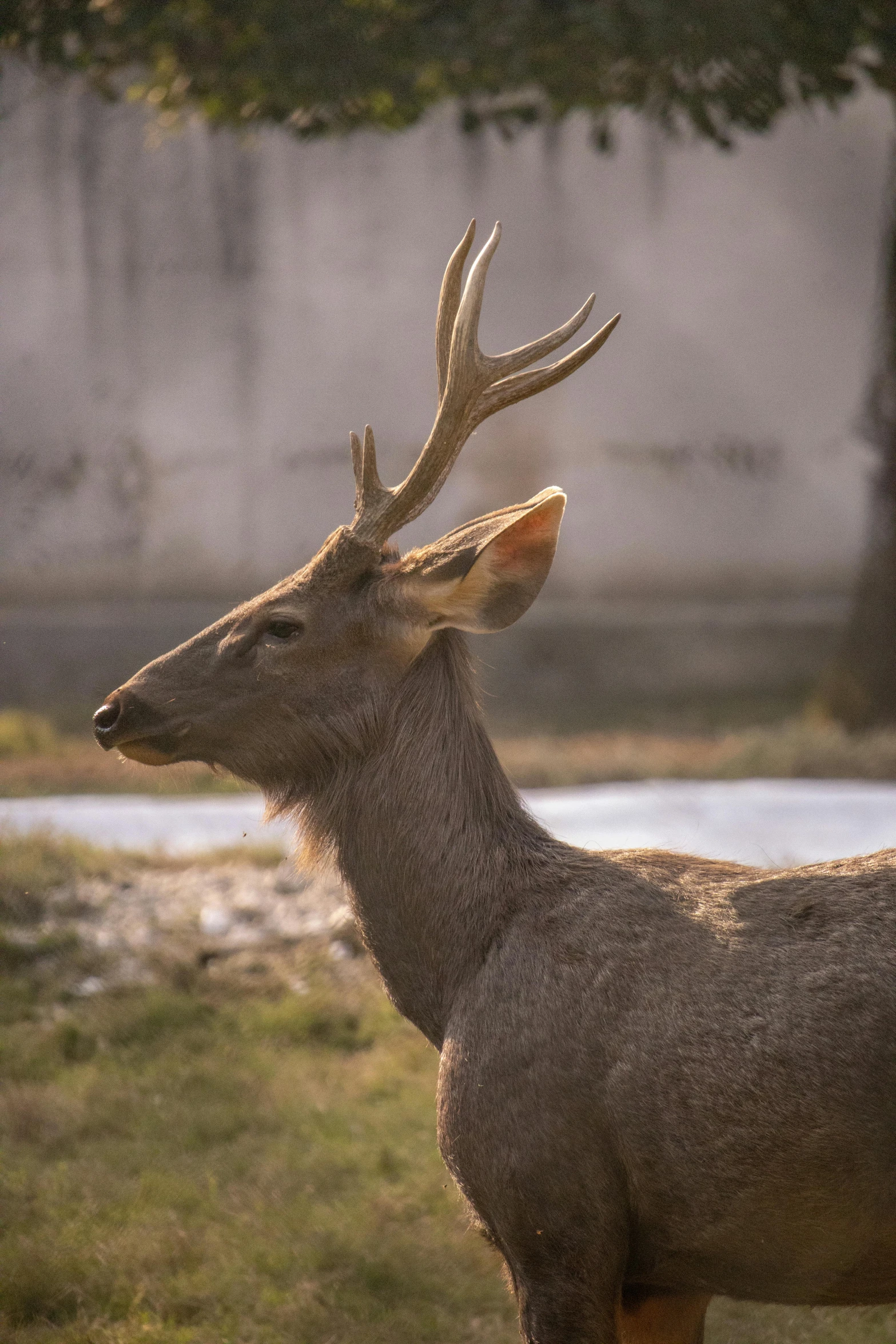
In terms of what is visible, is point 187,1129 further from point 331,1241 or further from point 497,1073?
point 497,1073

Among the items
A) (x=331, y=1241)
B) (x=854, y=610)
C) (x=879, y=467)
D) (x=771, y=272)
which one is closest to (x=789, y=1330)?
(x=331, y=1241)

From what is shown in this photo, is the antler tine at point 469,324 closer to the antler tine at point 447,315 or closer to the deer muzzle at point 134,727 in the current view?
the antler tine at point 447,315

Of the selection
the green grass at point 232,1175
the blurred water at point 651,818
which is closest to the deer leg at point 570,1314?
the green grass at point 232,1175

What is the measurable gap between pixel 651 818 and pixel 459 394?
3669 mm

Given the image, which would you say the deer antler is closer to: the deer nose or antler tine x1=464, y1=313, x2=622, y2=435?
antler tine x1=464, y1=313, x2=622, y2=435

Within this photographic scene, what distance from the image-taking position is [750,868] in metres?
2.41

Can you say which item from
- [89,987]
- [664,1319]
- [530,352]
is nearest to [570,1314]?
[664,1319]

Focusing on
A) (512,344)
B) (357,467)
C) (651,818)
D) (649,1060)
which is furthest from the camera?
(512,344)

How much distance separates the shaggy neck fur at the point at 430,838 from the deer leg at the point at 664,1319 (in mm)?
640

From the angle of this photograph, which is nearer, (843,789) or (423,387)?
(843,789)

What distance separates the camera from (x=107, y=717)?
8.32 ft

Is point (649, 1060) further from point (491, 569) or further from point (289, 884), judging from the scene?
point (289, 884)

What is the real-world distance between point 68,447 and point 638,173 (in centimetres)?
486

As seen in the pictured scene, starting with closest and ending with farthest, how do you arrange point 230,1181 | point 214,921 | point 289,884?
point 230,1181 < point 214,921 < point 289,884
